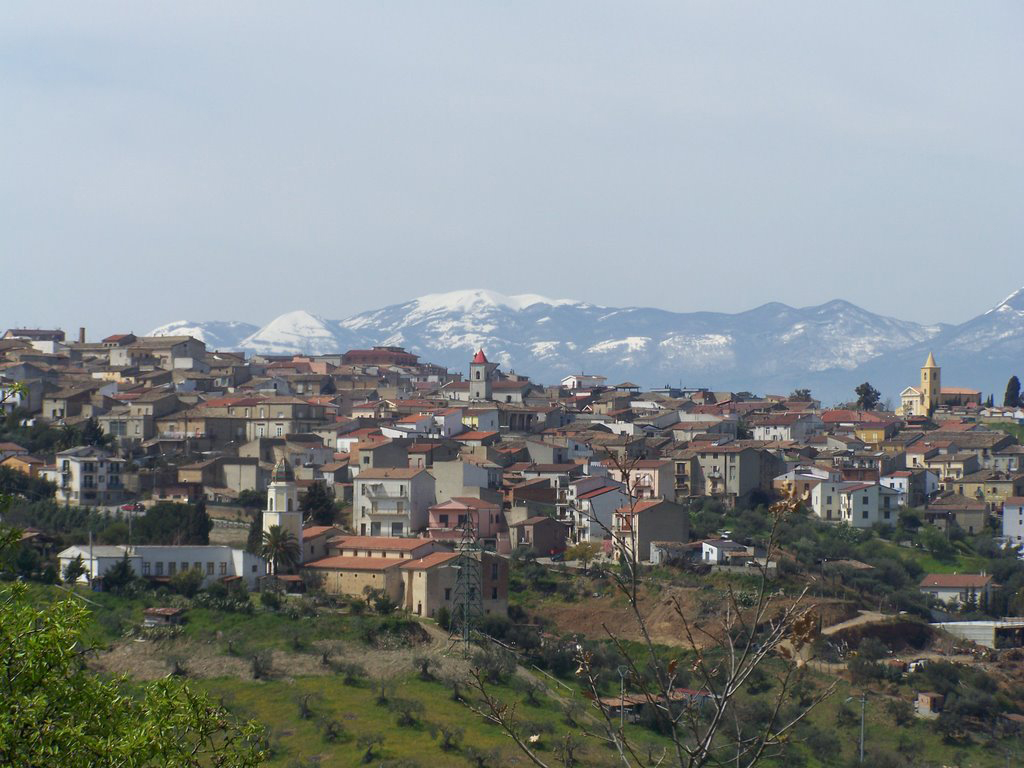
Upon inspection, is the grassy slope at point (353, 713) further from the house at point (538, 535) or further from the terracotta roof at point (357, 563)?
the house at point (538, 535)

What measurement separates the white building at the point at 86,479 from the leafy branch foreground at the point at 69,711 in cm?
4173

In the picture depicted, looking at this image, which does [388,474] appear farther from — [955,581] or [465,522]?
[955,581]

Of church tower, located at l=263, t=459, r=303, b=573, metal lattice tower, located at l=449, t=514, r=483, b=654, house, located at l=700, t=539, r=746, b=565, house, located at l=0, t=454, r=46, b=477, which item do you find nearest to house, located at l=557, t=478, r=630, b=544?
house, located at l=700, t=539, r=746, b=565

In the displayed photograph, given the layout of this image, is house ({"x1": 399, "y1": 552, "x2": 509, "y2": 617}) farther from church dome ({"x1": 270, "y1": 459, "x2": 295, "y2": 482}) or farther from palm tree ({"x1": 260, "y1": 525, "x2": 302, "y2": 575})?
church dome ({"x1": 270, "y1": 459, "x2": 295, "y2": 482})

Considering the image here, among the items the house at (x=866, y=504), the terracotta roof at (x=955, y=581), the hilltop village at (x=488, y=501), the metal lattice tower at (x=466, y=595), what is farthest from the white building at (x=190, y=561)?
the house at (x=866, y=504)

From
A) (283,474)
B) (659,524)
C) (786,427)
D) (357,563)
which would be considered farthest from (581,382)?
(357,563)

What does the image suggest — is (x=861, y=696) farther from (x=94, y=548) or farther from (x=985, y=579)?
(x=94, y=548)

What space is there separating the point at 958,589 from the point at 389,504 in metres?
17.9

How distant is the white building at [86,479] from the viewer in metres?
52.6

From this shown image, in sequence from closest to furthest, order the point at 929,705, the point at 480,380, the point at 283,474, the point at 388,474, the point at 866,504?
the point at 929,705
the point at 283,474
the point at 388,474
the point at 866,504
the point at 480,380

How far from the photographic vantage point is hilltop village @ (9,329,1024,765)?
149ft

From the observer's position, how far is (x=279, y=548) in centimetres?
4612

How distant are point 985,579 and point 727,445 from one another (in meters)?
14.6

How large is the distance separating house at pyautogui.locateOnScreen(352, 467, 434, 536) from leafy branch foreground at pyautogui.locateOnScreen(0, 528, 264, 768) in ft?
129
